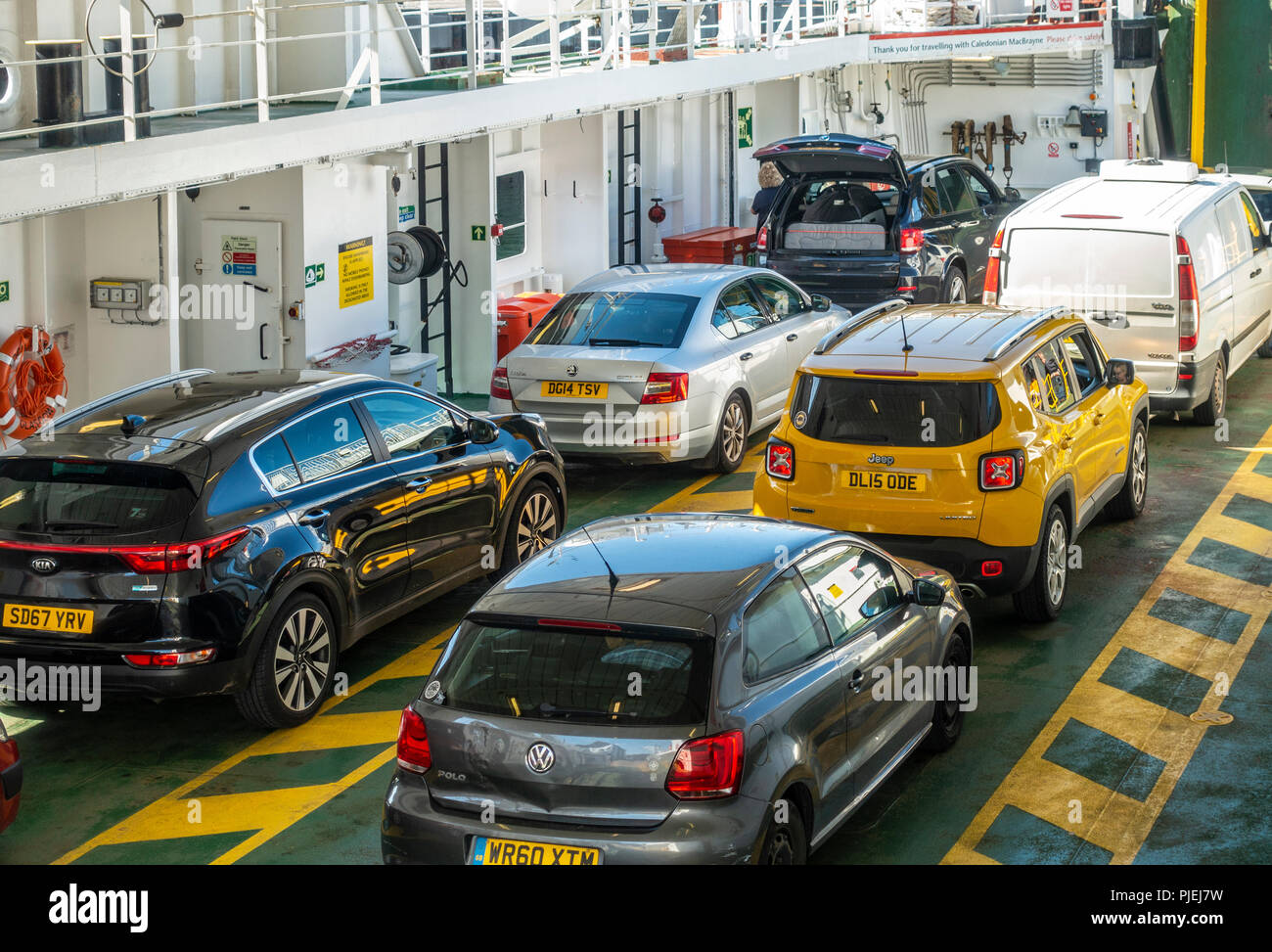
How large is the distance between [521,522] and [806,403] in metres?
2.07

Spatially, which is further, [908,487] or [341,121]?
[341,121]

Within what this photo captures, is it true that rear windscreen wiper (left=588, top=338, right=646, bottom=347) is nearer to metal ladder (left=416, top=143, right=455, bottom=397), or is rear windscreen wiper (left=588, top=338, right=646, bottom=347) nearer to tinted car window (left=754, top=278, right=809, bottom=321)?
tinted car window (left=754, top=278, right=809, bottom=321)

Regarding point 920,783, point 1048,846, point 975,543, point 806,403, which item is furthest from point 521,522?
point 1048,846

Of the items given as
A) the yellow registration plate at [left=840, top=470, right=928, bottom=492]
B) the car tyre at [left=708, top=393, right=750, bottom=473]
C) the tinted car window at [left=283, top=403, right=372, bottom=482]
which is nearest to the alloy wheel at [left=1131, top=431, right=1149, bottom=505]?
the yellow registration plate at [left=840, top=470, right=928, bottom=492]

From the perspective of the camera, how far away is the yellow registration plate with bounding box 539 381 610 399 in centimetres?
1256

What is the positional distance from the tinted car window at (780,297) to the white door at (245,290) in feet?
13.3

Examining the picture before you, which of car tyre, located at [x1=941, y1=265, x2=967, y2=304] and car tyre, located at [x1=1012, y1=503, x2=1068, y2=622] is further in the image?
car tyre, located at [x1=941, y1=265, x2=967, y2=304]

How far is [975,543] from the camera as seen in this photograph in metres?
9.19

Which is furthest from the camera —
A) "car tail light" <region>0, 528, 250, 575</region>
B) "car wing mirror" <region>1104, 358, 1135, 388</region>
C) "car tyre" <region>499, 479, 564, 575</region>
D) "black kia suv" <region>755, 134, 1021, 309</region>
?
"black kia suv" <region>755, 134, 1021, 309</region>

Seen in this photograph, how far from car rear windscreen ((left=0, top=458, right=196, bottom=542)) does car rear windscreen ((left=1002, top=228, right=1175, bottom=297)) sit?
8204 millimetres

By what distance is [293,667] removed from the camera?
8.41 metres

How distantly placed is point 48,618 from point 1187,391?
9393 millimetres

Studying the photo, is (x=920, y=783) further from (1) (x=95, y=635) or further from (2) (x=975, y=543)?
(1) (x=95, y=635)
